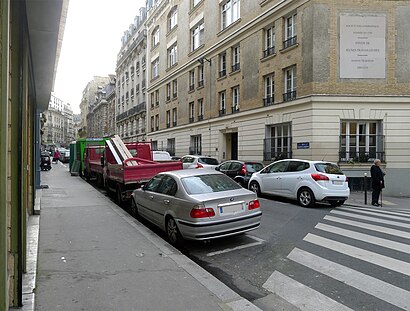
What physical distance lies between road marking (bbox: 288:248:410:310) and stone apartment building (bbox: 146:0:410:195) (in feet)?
41.3

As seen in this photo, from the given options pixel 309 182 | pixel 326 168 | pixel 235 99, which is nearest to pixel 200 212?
pixel 309 182

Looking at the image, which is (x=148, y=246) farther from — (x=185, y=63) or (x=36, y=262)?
(x=185, y=63)

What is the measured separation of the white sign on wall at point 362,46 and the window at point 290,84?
267cm

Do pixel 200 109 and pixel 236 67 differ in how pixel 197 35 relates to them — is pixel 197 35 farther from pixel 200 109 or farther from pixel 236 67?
pixel 236 67

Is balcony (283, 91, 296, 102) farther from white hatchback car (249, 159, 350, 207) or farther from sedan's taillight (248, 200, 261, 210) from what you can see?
sedan's taillight (248, 200, 261, 210)

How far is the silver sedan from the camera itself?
6.38 metres

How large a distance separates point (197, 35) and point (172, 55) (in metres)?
6.47

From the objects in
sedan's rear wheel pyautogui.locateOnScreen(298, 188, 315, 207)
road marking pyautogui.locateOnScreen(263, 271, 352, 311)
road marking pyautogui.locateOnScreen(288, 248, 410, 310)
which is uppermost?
sedan's rear wheel pyautogui.locateOnScreen(298, 188, 315, 207)

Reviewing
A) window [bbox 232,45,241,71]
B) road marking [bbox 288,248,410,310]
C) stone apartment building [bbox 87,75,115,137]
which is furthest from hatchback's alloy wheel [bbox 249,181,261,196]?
stone apartment building [bbox 87,75,115,137]

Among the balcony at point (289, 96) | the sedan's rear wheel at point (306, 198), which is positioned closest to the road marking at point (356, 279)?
the sedan's rear wheel at point (306, 198)

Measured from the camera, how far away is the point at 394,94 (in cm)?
1780

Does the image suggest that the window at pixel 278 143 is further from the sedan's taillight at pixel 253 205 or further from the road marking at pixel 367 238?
the sedan's taillight at pixel 253 205

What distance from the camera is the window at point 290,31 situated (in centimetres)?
1966

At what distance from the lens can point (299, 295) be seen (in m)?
4.47
